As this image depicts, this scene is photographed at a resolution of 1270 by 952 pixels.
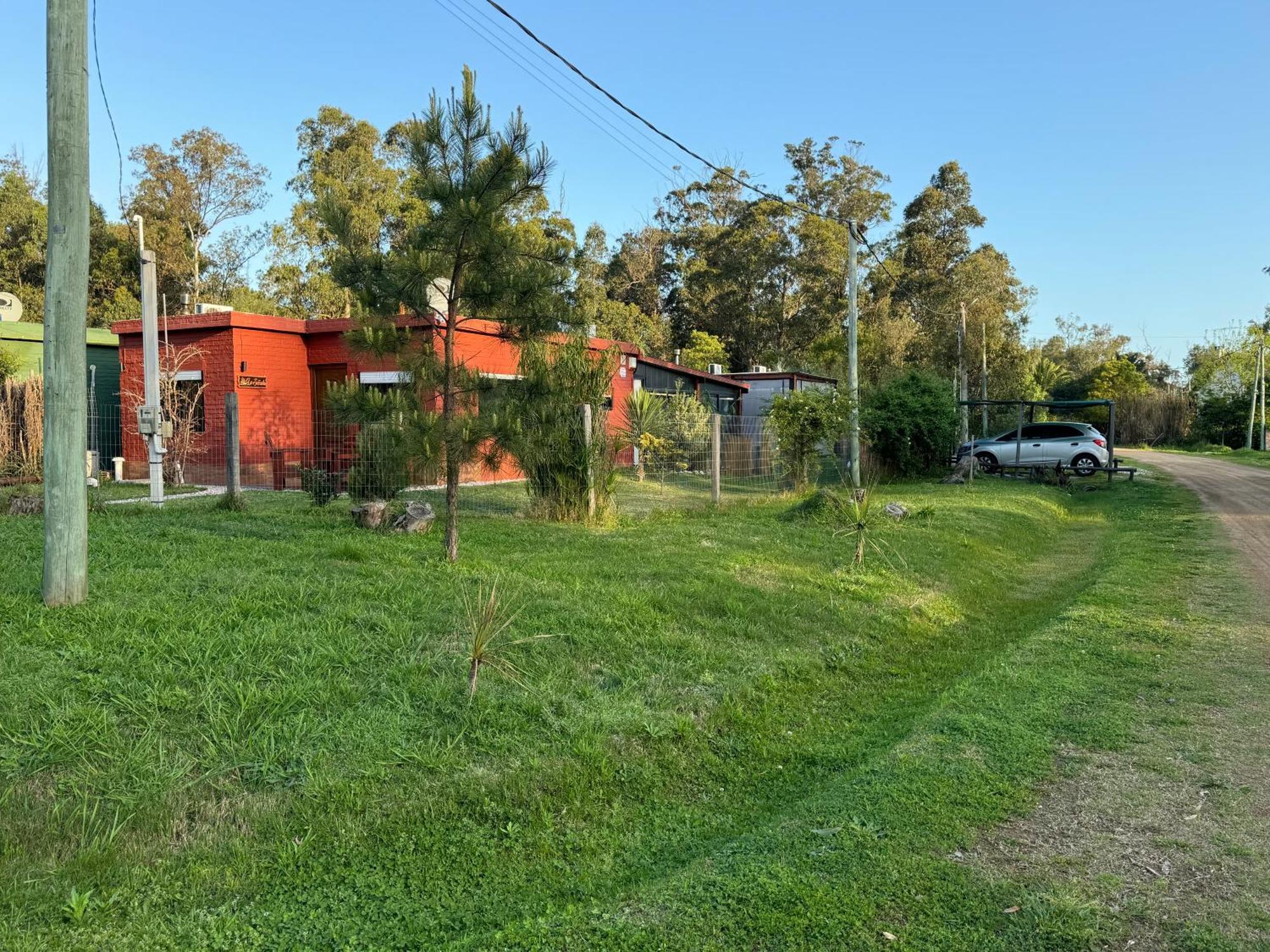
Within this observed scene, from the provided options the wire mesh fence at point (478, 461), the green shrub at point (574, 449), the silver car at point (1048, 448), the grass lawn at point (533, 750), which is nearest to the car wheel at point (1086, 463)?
the silver car at point (1048, 448)

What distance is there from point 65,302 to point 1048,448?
72.1ft

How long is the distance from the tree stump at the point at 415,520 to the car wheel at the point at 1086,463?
17.8 meters

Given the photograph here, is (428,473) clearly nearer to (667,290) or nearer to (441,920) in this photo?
(441,920)

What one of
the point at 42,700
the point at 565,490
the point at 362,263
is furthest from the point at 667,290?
the point at 42,700

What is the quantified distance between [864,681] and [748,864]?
302cm

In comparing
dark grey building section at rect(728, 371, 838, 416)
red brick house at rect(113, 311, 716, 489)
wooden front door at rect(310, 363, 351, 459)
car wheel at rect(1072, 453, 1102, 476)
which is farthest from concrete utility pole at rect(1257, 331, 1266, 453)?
wooden front door at rect(310, 363, 351, 459)

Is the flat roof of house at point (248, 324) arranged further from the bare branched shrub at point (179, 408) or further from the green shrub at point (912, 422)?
the green shrub at point (912, 422)

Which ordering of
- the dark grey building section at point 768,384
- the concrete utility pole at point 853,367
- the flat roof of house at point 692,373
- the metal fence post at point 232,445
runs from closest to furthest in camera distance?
1. the metal fence post at point 232,445
2. the concrete utility pole at point 853,367
3. the flat roof of house at point 692,373
4. the dark grey building section at point 768,384

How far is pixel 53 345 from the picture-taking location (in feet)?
16.5

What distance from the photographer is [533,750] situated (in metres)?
4.07

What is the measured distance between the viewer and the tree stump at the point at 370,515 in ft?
29.6

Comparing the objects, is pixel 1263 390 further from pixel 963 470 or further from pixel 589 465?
pixel 589 465

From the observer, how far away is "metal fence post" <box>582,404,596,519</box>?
35.0ft

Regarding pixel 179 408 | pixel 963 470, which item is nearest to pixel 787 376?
pixel 963 470
